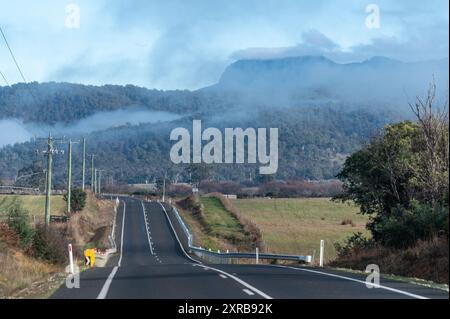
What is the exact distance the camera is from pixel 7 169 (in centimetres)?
19875

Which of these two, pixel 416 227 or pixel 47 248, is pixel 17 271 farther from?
pixel 416 227

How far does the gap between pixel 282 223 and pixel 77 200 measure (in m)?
25.6

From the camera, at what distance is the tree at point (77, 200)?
92.6 m

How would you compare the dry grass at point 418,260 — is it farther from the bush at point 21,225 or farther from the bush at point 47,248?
the bush at point 21,225

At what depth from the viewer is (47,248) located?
37875 mm

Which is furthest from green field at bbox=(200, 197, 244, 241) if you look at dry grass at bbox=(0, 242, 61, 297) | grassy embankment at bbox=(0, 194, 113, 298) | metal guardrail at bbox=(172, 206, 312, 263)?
dry grass at bbox=(0, 242, 61, 297)

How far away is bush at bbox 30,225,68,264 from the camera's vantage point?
37294mm

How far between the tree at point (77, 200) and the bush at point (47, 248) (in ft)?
176

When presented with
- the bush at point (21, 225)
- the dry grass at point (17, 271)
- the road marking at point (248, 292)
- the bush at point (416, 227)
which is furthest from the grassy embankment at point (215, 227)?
the road marking at point (248, 292)

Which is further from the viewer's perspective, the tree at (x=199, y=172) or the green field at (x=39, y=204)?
the tree at (x=199, y=172)

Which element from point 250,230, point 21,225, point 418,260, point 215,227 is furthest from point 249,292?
point 215,227
